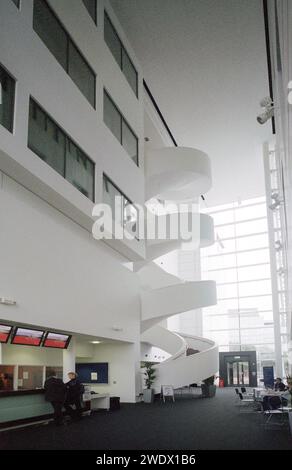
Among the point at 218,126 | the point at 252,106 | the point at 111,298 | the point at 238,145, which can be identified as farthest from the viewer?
the point at 238,145

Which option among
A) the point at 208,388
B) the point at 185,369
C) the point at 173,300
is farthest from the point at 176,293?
the point at 208,388

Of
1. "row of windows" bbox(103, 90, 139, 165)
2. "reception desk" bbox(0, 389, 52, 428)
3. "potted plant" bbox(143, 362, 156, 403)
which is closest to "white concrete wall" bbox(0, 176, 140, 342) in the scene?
"reception desk" bbox(0, 389, 52, 428)

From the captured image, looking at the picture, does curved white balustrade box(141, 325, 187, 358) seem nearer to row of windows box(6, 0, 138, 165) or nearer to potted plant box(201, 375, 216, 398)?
potted plant box(201, 375, 216, 398)

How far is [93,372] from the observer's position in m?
16.6

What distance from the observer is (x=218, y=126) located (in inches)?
912

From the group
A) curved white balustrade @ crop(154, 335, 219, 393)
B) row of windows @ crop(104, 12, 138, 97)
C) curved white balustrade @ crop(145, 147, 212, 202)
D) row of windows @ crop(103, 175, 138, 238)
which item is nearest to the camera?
row of windows @ crop(103, 175, 138, 238)

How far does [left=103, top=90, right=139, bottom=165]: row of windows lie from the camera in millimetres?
15039

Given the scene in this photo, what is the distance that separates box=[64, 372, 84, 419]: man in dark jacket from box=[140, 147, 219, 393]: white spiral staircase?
20.7ft

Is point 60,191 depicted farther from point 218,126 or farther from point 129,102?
point 218,126

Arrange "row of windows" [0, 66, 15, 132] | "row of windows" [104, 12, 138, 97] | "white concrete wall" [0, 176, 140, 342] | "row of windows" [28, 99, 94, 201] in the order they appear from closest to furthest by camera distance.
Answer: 1. "row of windows" [0, 66, 15, 132]
2. "white concrete wall" [0, 176, 140, 342]
3. "row of windows" [28, 99, 94, 201]
4. "row of windows" [104, 12, 138, 97]

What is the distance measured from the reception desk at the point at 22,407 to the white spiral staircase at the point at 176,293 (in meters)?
7.07

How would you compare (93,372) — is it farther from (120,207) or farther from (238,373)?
(238,373)

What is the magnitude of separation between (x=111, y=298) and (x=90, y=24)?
8.00m
